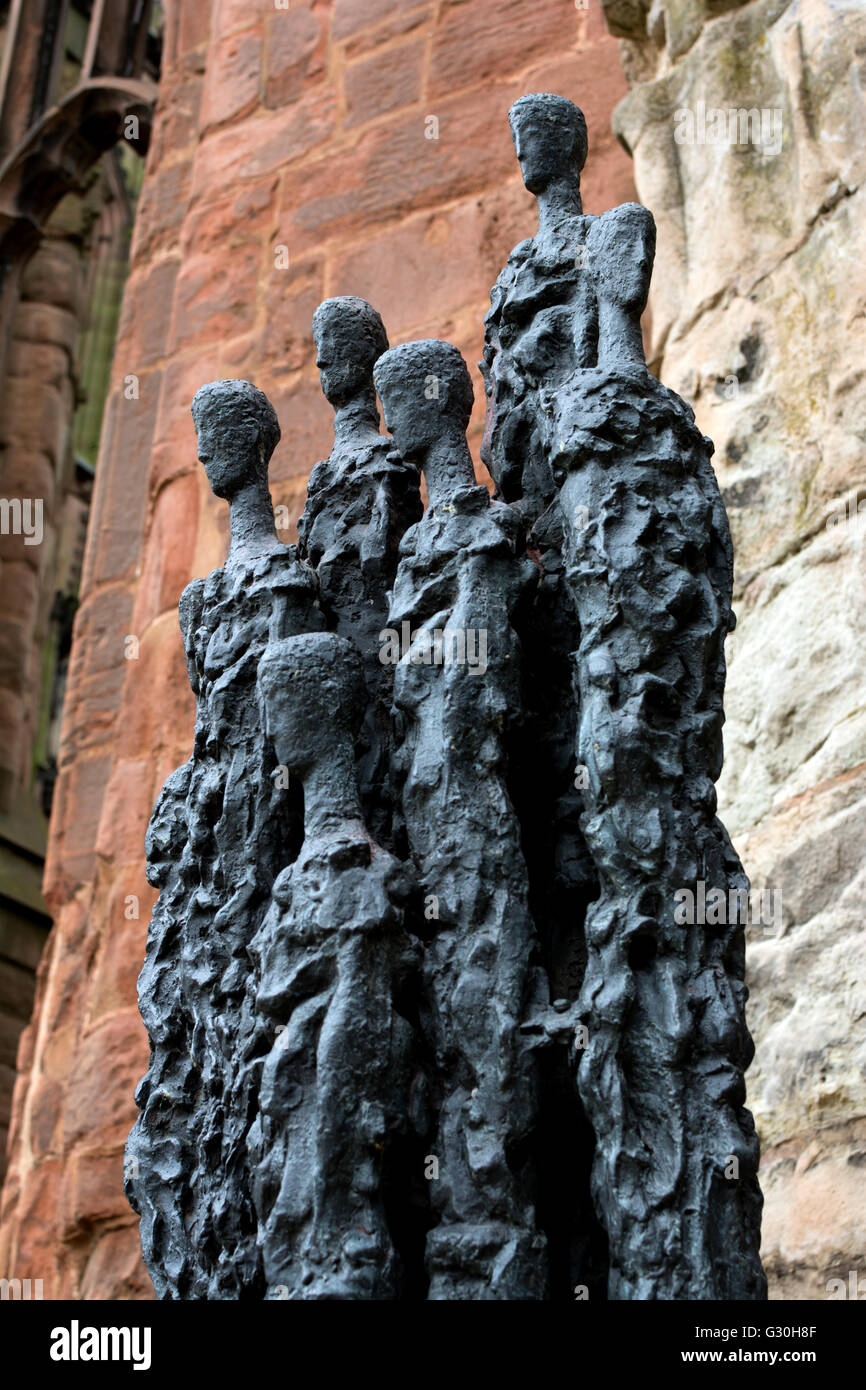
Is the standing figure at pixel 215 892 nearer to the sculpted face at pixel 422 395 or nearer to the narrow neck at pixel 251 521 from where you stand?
the narrow neck at pixel 251 521

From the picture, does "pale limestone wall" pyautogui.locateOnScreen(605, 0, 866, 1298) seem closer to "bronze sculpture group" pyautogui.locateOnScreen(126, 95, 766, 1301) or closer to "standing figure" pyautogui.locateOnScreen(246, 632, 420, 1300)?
"bronze sculpture group" pyautogui.locateOnScreen(126, 95, 766, 1301)

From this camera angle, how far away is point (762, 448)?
3848 millimetres

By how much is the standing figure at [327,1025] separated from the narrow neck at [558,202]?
0.76 m

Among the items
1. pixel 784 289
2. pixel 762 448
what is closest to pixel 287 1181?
pixel 762 448

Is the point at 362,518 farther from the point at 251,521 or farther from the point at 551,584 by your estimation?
the point at 551,584

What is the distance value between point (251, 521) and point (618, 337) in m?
0.55

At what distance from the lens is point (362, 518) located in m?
2.51

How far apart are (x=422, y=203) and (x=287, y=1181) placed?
370cm

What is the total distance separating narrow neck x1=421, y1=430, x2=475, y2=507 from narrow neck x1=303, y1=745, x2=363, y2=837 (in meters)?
0.35

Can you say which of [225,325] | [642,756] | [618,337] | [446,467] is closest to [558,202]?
[618,337]

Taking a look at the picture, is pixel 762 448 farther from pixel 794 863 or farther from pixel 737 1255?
pixel 737 1255

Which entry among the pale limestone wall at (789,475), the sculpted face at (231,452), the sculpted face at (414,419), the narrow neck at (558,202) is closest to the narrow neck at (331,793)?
the sculpted face at (414,419)

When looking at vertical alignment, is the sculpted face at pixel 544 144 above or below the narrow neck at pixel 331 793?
above

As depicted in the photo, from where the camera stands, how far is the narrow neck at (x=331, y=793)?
7.00ft
